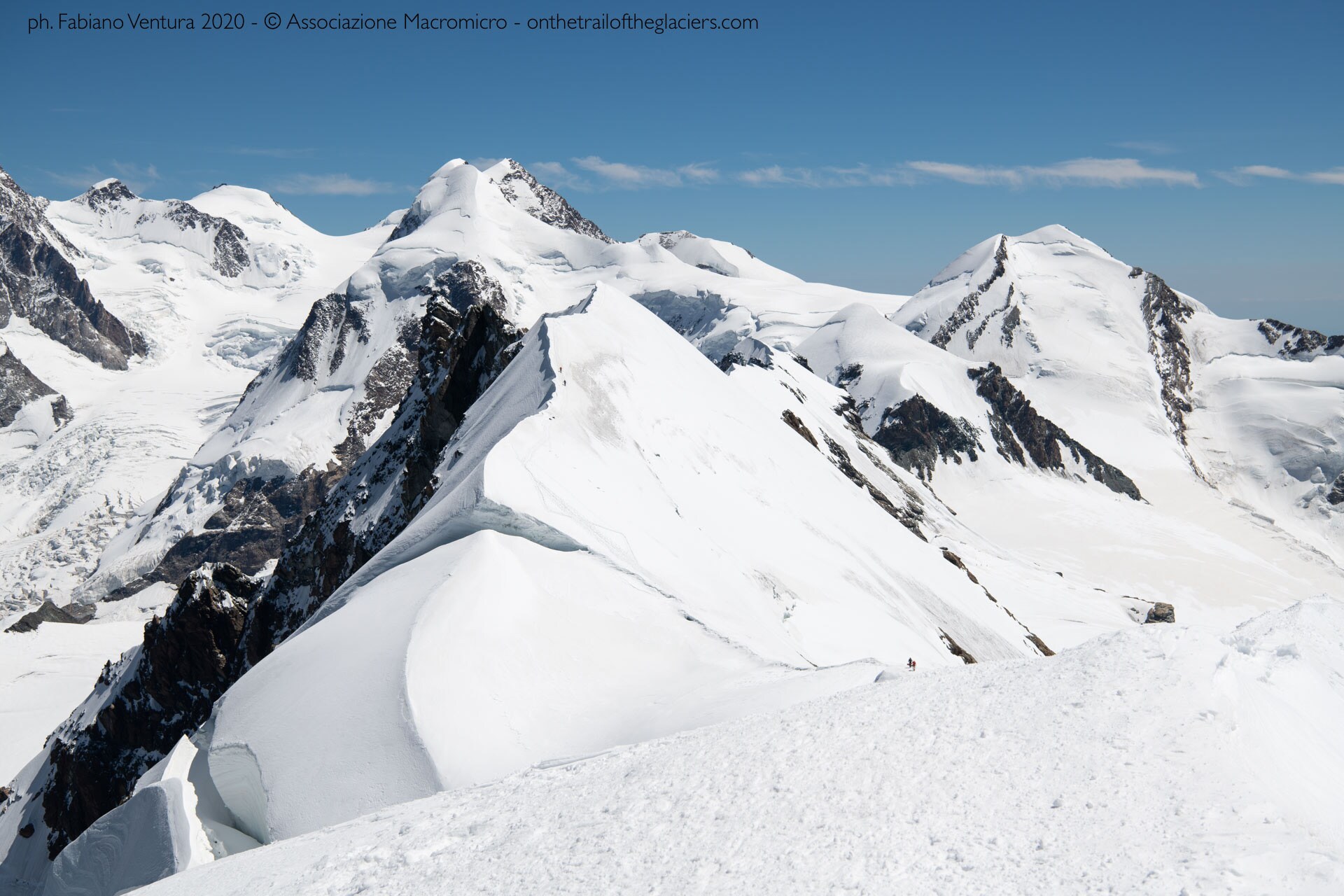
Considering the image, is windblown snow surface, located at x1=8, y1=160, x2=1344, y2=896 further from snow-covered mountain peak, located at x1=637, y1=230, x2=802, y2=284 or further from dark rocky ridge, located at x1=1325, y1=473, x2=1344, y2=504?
snow-covered mountain peak, located at x1=637, y1=230, x2=802, y2=284

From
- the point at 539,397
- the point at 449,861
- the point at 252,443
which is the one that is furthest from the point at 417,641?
the point at 252,443

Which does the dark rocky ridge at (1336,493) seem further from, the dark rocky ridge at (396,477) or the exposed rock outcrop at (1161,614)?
the dark rocky ridge at (396,477)

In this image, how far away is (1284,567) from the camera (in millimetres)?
83125

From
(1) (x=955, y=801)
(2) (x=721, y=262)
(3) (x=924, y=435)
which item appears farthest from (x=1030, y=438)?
(2) (x=721, y=262)

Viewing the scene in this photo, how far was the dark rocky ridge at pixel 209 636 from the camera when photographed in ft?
96.6

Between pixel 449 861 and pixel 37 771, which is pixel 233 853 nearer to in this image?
pixel 449 861

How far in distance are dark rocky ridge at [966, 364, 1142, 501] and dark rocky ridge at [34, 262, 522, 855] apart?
72.6 metres

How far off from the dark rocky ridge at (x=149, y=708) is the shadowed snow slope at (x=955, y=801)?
21.4 m

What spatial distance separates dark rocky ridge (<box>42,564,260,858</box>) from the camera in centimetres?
2911

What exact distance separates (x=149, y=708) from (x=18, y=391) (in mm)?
174676

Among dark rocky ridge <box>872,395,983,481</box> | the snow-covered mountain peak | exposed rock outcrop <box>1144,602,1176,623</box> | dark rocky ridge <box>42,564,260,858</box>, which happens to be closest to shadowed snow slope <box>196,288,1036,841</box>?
dark rocky ridge <box>42,564,260,858</box>

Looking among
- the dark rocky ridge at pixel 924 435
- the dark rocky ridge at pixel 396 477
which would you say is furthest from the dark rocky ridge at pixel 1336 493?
the dark rocky ridge at pixel 396 477

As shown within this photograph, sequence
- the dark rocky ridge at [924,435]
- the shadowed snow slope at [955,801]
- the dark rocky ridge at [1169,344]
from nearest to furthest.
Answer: the shadowed snow slope at [955,801] → the dark rocky ridge at [924,435] → the dark rocky ridge at [1169,344]

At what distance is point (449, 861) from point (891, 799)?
5.02 meters
